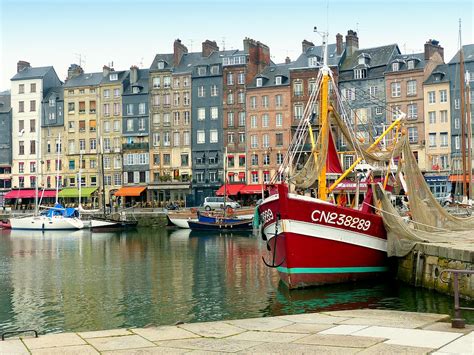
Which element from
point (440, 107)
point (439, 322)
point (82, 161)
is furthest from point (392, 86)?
point (439, 322)

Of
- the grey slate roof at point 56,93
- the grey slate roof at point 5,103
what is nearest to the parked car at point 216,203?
the grey slate roof at point 56,93

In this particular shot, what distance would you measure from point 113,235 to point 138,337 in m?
49.5

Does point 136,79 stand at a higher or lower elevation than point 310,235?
higher

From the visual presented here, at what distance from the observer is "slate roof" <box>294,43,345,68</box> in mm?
73562

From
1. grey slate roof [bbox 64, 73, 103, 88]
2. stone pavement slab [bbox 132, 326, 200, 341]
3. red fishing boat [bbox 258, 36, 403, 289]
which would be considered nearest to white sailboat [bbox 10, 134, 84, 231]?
grey slate roof [bbox 64, 73, 103, 88]

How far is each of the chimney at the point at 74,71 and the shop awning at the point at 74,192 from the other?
1557 cm

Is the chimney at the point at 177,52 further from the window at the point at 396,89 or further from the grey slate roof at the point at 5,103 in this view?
the window at the point at 396,89

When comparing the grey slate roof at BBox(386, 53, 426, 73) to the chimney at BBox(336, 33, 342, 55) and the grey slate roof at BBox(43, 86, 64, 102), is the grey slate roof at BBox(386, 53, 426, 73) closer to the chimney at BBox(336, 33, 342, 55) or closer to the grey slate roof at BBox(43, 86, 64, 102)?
the chimney at BBox(336, 33, 342, 55)

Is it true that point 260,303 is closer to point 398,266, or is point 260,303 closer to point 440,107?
point 398,266

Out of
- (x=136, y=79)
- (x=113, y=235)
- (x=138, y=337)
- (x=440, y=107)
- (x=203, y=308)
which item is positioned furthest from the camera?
(x=136, y=79)

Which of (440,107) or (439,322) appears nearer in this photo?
(439,322)

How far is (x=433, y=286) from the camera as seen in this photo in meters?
20.4

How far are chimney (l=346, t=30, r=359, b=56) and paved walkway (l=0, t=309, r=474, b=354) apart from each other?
66222 millimetres

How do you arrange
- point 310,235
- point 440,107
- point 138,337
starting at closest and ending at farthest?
1. point 138,337
2. point 310,235
3. point 440,107
